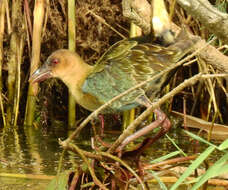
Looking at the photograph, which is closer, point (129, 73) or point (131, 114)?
point (129, 73)

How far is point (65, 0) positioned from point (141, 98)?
263cm

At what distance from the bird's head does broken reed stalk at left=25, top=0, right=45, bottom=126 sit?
1.47m

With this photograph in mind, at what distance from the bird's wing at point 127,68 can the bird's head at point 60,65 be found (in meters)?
0.34

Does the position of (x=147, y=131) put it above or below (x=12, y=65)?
below

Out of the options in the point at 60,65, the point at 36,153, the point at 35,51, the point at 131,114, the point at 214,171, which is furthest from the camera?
the point at 35,51

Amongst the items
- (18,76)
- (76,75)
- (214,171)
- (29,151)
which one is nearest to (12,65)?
(18,76)

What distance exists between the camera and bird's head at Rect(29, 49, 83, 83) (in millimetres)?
3912

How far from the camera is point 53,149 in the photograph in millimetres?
4715

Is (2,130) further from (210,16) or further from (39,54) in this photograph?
(210,16)

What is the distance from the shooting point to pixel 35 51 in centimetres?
557

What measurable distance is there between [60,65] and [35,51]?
1.64 meters

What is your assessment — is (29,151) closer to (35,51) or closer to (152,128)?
(35,51)

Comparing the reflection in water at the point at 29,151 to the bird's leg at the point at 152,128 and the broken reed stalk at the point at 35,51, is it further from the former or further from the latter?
the bird's leg at the point at 152,128

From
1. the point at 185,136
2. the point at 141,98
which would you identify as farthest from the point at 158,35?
the point at 185,136
